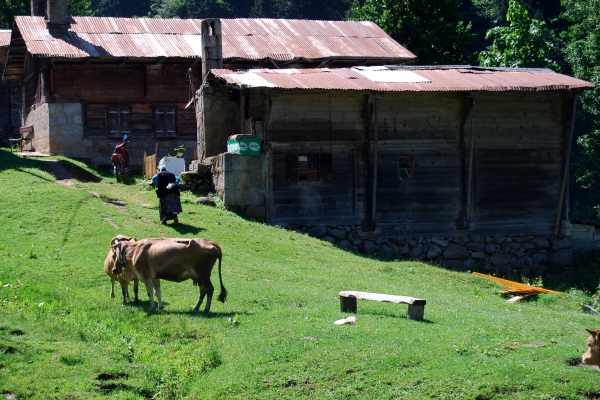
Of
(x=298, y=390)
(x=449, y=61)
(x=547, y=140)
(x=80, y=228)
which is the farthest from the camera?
(x=449, y=61)

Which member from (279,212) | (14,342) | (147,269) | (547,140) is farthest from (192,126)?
(14,342)

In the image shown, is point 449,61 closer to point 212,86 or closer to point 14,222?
point 212,86

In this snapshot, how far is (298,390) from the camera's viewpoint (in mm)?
10891

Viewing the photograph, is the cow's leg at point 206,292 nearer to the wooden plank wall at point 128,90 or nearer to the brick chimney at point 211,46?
the brick chimney at point 211,46

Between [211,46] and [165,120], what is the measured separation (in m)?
7.04

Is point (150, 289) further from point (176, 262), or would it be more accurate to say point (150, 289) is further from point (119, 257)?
point (119, 257)

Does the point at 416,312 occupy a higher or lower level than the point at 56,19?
lower

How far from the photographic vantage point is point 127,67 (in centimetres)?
3506

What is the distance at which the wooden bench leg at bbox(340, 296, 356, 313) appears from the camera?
14454 mm

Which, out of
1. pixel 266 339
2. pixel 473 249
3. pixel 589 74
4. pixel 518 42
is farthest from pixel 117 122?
pixel 266 339

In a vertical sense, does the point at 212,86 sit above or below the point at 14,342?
above

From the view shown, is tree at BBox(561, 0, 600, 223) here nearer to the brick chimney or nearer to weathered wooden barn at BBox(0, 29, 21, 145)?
the brick chimney

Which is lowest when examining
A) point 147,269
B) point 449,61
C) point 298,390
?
point 298,390

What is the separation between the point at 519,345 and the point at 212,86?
17.5m
